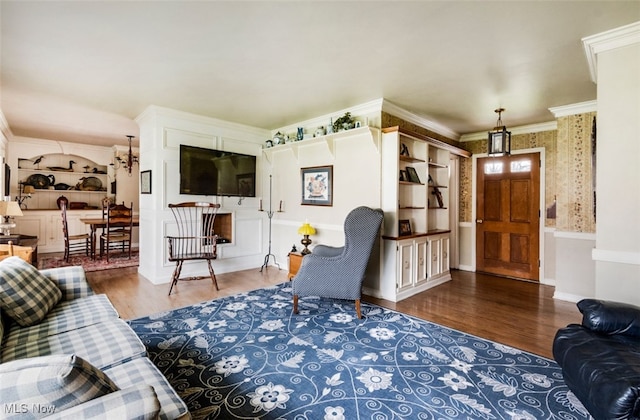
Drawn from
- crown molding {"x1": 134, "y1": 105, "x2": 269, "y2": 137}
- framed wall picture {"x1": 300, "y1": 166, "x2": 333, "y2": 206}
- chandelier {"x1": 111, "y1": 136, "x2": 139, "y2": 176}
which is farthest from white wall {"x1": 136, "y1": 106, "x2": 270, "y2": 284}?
chandelier {"x1": 111, "y1": 136, "x2": 139, "y2": 176}

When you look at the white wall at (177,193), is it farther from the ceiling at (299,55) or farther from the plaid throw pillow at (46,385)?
the plaid throw pillow at (46,385)

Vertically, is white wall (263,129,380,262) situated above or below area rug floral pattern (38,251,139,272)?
above

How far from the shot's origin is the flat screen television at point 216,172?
4496 millimetres

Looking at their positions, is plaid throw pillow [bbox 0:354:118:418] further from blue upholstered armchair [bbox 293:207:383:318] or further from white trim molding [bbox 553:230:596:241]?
white trim molding [bbox 553:230:596:241]

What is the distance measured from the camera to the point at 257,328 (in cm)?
282

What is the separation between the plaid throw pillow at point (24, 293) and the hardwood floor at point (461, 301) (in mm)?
1129

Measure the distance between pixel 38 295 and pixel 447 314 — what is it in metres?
3.44

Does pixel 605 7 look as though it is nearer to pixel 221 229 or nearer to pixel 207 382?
pixel 207 382

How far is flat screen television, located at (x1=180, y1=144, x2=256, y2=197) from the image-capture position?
4.50 meters

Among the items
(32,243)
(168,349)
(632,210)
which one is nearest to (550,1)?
(632,210)

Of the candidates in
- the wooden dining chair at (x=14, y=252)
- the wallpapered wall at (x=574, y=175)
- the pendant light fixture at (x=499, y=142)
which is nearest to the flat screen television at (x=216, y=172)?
the wooden dining chair at (x=14, y=252)

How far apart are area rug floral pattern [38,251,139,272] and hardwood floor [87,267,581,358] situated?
1.37 ft

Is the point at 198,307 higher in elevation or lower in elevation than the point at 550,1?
lower

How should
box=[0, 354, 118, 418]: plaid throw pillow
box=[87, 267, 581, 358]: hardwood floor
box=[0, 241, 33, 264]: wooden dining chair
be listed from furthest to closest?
box=[0, 241, 33, 264]: wooden dining chair, box=[87, 267, 581, 358]: hardwood floor, box=[0, 354, 118, 418]: plaid throw pillow
